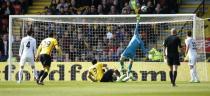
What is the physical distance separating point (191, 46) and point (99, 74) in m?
3.67

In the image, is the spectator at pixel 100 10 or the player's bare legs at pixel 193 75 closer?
the player's bare legs at pixel 193 75

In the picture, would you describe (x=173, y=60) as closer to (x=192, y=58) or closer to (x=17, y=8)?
(x=192, y=58)

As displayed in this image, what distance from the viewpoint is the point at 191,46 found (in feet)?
93.4

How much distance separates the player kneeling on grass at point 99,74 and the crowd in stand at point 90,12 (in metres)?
2.29

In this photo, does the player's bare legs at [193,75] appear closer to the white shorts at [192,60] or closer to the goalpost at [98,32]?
the white shorts at [192,60]

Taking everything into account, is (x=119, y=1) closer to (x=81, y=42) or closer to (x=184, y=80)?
(x=81, y=42)

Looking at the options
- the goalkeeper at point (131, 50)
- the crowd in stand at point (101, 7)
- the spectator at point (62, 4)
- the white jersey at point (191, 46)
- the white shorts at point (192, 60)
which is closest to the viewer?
the white jersey at point (191, 46)

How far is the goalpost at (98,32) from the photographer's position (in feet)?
103

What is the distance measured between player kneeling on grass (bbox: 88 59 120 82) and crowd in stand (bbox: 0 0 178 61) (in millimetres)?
2290

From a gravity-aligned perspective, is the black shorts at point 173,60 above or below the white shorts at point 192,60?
above

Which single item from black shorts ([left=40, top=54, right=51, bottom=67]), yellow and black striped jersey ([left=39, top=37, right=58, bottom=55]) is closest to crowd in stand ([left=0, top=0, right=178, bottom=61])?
yellow and black striped jersey ([left=39, top=37, right=58, bottom=55])

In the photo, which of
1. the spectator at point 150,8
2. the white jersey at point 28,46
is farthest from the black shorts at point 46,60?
the spectator at point 150,8

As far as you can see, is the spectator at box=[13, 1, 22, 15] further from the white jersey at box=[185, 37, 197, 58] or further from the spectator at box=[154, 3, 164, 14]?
the white jersey at box=[185, 37, 197, 58]

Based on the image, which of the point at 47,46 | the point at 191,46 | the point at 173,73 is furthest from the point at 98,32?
the point at 173,73
